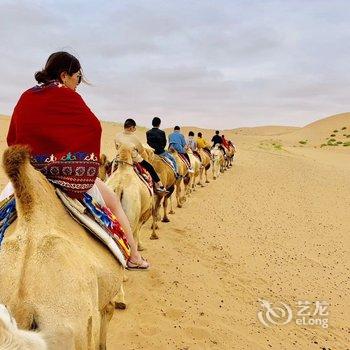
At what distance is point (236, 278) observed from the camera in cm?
771

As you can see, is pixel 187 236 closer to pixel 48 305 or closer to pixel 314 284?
pixel 314 284

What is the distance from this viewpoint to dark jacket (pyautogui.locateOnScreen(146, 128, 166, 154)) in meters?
10.3

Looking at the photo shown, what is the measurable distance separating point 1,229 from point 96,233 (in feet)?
2.07

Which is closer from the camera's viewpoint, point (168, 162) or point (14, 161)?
point (14, 161)

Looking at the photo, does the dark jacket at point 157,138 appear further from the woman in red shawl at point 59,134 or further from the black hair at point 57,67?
the woman in red shawl at point 59,134

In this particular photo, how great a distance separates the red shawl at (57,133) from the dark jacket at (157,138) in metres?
7.09

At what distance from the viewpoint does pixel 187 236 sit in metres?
10.5

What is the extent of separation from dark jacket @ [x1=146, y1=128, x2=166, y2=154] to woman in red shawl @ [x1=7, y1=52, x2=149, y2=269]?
7021mm

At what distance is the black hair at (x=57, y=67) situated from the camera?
329 centimetres

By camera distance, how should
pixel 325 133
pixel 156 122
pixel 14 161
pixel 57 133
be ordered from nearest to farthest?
1. pixel 14 161
2. pixel 57 133
3. pixel 156 122
4. pixel 325 133

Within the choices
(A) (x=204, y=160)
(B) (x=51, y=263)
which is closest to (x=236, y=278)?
(B) (x=51, y=263)

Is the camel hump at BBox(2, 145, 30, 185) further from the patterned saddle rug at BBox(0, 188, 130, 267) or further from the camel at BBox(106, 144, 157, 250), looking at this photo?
the camel at BBox(106, 144, 157, 250)

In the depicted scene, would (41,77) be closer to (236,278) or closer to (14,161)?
(14,161)

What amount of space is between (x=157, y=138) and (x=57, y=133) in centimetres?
745
